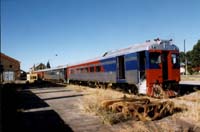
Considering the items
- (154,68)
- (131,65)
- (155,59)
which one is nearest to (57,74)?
(131,65)

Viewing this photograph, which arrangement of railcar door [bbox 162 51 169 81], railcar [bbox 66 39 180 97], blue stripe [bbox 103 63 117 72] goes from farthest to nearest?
blue stripe [bbox 103 63 117 72]
railcar door [bbox 162 51 169 81]
railcar [bbox 66 39 180 97]

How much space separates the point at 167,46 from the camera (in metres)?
17.4

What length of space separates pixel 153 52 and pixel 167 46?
1183 mm

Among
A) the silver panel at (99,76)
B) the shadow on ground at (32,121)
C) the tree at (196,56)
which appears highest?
the tree at (196,56)

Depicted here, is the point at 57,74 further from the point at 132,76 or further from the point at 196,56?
the point at 196,56

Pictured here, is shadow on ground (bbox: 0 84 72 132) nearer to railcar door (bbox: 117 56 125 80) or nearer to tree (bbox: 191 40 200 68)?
railcar door (bbox: 117 56 125 80)

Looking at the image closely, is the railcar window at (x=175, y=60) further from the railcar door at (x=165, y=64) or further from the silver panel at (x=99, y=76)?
the silver panel at (x=99, y=76)

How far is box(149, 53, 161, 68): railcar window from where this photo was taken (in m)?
16.6

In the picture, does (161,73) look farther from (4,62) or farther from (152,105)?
(4,62)

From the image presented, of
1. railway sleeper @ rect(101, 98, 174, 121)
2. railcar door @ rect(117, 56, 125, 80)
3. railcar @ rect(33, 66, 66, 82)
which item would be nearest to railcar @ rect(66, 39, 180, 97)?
railcar door @ rect(117, 56, 125, 80)

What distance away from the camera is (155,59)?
663 inches

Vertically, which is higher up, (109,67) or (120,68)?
(109,67)

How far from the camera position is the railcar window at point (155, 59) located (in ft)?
54.5

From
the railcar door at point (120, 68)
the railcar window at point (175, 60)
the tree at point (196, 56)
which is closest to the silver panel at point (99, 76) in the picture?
the railcar door at point (120, 68)
